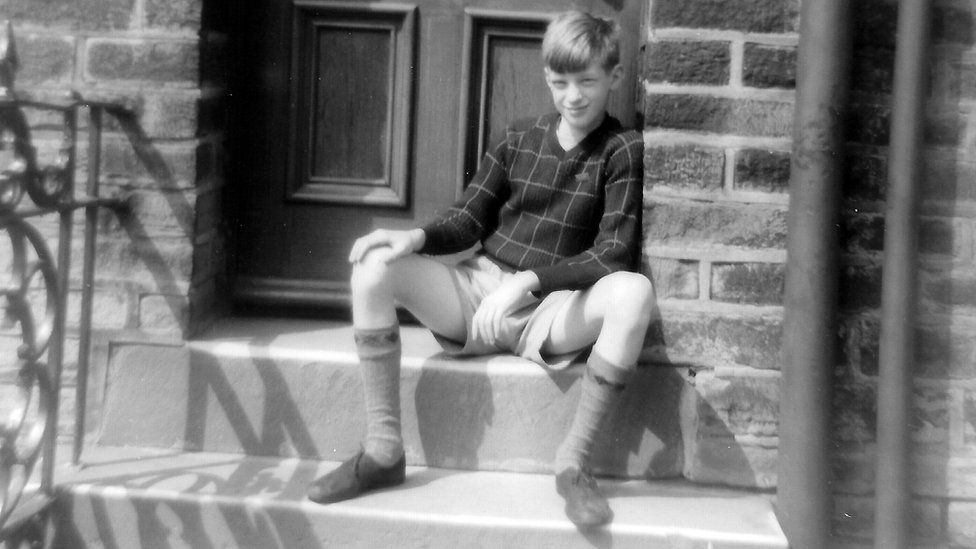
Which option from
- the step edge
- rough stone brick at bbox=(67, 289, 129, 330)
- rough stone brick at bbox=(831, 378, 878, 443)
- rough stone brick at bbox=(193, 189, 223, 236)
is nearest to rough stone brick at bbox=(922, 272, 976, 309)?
rough stone brick at bbox=(831, 378, 878, 443)

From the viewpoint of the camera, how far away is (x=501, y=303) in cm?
243


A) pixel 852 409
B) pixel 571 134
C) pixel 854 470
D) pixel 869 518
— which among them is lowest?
pixel 869 518

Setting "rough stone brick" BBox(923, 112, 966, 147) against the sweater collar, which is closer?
"rough stone brick" BBox(923, 112, 966, 147)

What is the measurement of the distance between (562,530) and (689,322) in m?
0.54

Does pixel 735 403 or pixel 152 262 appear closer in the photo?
pixel 735 403

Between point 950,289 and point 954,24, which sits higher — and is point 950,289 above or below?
below

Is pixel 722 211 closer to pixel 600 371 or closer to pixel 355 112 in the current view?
pixel 600 371

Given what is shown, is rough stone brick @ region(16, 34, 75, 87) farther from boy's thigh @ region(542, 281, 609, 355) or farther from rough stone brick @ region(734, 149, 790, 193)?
rough stone brick @ region(734, 149, 790, 193)

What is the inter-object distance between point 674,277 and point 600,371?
29cm

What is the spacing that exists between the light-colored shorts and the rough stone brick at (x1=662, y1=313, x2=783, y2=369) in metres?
0.22

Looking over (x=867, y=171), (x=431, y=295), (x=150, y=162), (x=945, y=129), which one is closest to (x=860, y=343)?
(x=867, y=171)

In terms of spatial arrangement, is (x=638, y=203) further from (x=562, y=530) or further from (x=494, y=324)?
(x=562, y=530)

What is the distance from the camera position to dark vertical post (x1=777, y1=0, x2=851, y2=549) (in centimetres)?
237

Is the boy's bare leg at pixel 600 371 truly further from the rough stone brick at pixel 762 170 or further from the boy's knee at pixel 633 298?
the rough stone brick at pixel 762 170
